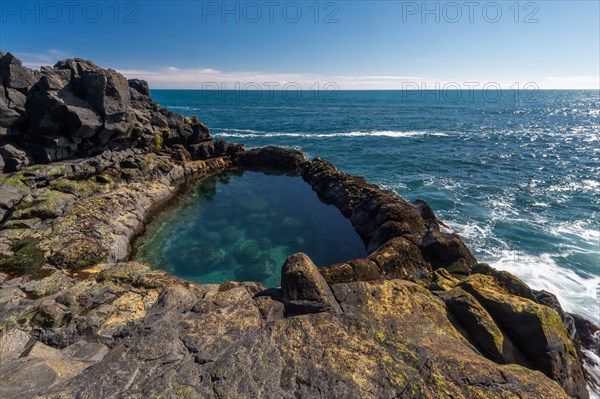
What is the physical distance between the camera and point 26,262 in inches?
672

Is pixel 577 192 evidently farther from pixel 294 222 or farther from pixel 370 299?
pixel 370 299

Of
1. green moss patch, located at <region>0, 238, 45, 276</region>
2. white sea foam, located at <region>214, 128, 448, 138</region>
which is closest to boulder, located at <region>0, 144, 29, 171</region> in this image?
green moss patch, located at <region>0, 238, 45, 276</region>

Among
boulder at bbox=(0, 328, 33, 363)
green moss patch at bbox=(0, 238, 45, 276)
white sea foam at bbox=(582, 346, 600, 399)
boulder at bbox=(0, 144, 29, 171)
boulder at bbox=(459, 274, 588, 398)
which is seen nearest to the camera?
boulder at bbox=(0, 328, 33, 363)

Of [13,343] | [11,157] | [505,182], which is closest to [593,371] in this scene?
[13,343]

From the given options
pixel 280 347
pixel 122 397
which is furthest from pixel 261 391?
pixel 122 397

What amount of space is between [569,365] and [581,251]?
1964 cm

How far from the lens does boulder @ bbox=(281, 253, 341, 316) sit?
10.4 m

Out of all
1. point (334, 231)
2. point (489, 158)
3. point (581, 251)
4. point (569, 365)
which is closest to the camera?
point (569, 365)

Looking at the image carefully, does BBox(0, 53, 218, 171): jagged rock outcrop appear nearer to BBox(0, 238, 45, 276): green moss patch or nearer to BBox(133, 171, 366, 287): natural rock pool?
BBox(133, 171, 366, 287): natural rock pool

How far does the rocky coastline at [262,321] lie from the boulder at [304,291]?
50mm

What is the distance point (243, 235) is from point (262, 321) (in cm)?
1631

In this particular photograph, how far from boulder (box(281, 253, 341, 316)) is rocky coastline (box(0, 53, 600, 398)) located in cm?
5

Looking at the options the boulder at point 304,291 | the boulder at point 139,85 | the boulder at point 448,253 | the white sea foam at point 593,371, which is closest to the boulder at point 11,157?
the boulder at point 304,291

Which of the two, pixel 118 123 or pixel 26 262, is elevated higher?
pixel 118 123
